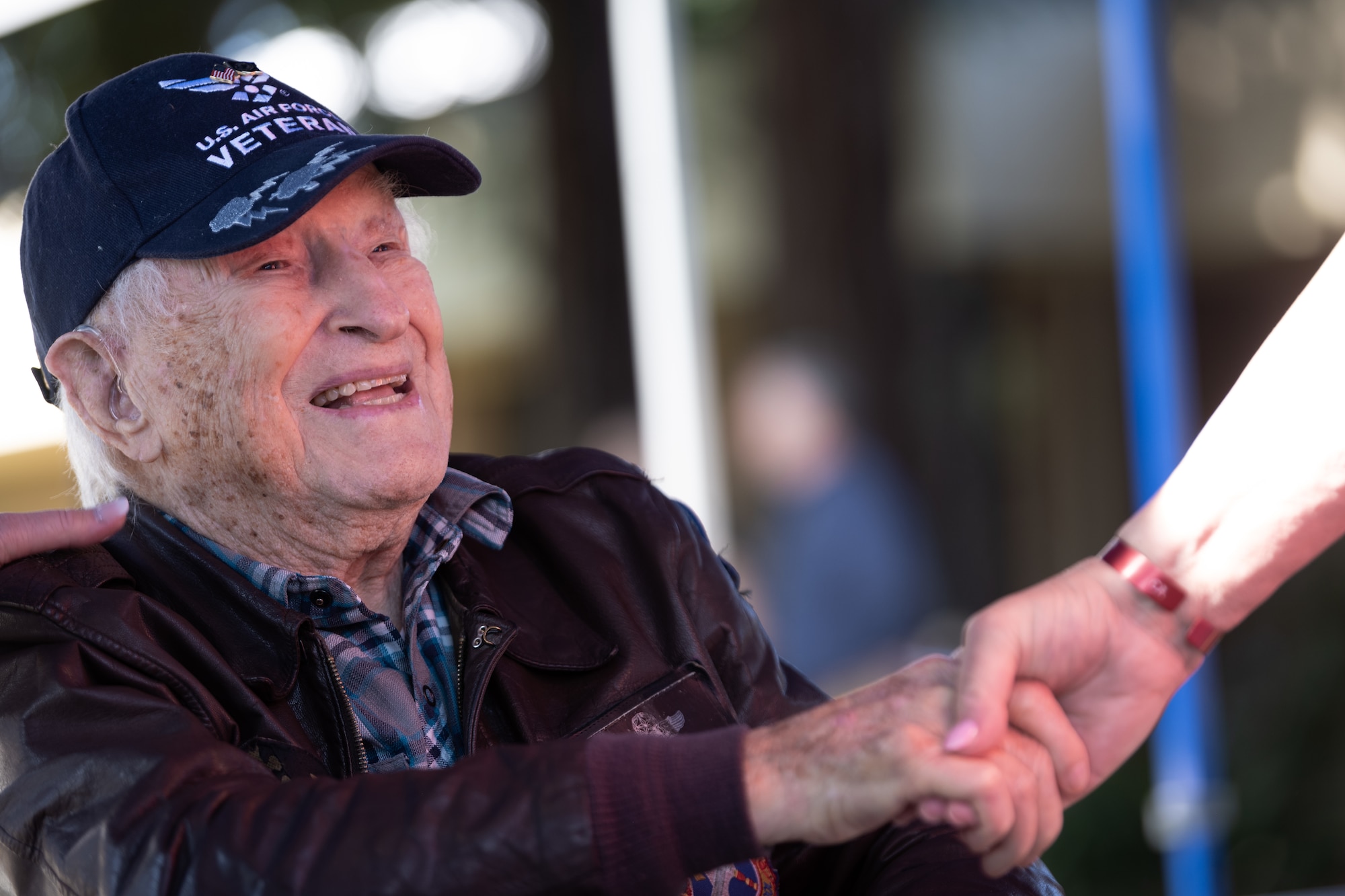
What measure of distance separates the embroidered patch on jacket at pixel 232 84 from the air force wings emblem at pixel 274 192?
18cm

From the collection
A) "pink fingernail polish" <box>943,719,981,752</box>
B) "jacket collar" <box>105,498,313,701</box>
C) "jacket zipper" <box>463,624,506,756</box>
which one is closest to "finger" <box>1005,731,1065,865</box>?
"pink fingernail polish" <box>943,719,981,752</box>

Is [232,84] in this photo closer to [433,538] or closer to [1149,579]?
[433,538]

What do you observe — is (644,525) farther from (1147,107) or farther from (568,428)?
(568,428)

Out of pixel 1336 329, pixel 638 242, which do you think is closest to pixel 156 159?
pixel 1336 329

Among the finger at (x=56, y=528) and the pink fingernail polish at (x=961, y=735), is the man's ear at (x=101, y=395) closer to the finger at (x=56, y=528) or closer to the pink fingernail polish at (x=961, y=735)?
the finger at (x=56, y=528)

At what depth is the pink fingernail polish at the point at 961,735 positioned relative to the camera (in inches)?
52.9

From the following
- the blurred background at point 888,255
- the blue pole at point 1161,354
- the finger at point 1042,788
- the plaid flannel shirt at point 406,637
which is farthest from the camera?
the blurred background at point 888,255

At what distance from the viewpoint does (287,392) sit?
1796 millimetres

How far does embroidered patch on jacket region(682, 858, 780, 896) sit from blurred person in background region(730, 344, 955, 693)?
9.77ft

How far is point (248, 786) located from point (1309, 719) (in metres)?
5.01

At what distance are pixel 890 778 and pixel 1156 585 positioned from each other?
47 cm

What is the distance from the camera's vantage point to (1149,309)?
4.19m

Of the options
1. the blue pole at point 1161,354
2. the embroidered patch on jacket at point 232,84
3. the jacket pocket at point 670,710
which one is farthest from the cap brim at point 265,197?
the blue pole at point 1161,354

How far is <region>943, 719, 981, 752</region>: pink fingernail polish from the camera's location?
1.34m
